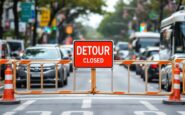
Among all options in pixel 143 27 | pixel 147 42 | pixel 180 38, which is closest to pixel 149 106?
pixel 180 38

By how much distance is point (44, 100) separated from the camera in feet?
63.6

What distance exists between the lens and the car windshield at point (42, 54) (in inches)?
1070

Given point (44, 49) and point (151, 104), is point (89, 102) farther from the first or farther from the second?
point (44, 49)

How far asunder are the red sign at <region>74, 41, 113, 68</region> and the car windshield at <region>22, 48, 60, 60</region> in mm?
8064

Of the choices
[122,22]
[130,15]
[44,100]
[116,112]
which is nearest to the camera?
[116,112]

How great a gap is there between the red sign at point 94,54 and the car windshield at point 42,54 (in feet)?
26.5

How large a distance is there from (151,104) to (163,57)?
14.2 metres

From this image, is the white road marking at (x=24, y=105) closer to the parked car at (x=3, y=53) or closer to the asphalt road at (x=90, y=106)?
the asphalt road at (x=90, y=106)

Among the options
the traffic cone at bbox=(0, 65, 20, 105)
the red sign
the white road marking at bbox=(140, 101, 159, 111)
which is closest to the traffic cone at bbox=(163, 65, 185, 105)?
the white road marking at bbox=(140, 101, 159, 111)

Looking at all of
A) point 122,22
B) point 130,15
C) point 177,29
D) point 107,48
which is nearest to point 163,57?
point 177,29

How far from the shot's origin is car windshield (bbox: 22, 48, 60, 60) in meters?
27.2

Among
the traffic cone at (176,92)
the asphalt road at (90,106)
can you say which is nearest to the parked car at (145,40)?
the asphalt road at (90,106)

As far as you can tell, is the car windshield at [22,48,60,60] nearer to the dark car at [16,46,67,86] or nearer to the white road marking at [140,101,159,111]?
the dark car at [16,46,67,86]

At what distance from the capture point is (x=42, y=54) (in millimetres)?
27375
